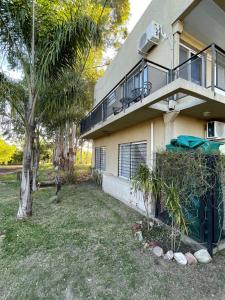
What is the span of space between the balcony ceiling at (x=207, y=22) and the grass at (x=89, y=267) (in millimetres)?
6606

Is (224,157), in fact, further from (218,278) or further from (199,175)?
(218,278)

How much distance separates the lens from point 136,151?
7.91 m

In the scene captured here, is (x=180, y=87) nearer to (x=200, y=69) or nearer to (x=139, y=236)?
(x=200, y=69)

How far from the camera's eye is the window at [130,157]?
7426mm

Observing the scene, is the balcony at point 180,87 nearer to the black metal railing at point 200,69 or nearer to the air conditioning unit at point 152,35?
the black metal railing at point 200,69

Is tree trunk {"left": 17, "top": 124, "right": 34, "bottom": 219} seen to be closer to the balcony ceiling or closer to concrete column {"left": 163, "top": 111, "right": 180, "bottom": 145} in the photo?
concrete column {"left": 163, "top": 111, "right": 180, "bottom": 145}

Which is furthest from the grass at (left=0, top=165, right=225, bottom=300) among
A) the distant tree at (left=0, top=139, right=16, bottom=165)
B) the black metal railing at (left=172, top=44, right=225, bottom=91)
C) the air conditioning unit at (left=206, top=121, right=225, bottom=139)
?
the distant tree at (left=0, top=139, right=16, bottom=165)

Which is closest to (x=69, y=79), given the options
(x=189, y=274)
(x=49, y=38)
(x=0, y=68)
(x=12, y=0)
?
(x=49, y=38)

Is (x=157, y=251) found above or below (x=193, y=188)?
below

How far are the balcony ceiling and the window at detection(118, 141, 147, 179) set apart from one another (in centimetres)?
428

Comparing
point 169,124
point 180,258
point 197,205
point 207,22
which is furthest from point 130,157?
point 207,22

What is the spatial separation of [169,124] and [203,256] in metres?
3.56

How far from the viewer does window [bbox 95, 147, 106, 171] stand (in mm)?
12930

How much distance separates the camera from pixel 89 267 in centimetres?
338
